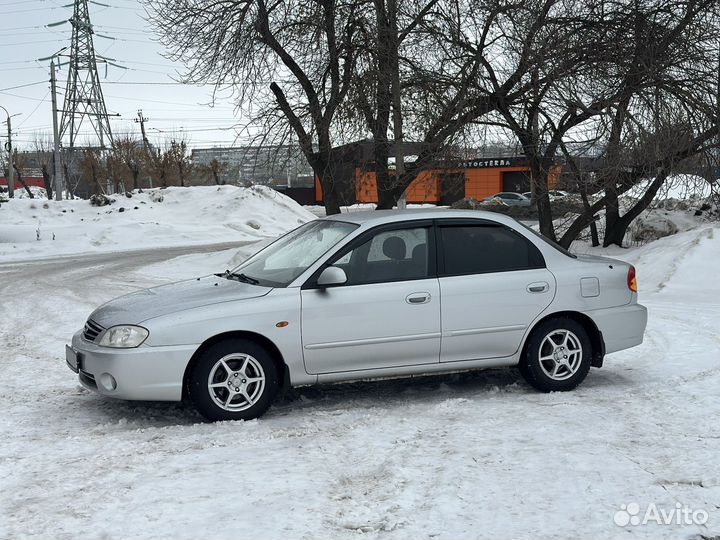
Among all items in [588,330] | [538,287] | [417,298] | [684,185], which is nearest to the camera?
[417,298]

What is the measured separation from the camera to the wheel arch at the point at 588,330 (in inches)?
260

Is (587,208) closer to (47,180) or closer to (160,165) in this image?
(47,180)

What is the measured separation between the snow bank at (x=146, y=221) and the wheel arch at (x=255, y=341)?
17.7 m

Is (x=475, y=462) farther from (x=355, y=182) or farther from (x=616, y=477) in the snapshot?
(x=355, y=182)

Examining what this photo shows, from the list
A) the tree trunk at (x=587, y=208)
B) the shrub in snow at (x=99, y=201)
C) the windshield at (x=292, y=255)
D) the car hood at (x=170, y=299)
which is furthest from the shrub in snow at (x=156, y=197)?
the car hood at (x=170, y=299)

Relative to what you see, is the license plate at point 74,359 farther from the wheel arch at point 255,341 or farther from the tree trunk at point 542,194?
the tree trunk at point 542,194

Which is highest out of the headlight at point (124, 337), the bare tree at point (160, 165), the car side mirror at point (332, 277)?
the bare tree at point (160, 165)

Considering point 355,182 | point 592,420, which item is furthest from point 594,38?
point 592,420

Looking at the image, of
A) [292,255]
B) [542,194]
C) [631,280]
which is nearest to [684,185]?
[542,194]

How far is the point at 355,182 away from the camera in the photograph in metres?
18.7

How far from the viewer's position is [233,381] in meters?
5.80

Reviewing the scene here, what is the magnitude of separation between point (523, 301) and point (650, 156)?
855 cm

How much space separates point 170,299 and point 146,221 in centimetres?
2570

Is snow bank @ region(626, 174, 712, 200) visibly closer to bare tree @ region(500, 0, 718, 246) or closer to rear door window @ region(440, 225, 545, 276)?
bare tree @ region(500, 0, 718, 246)
